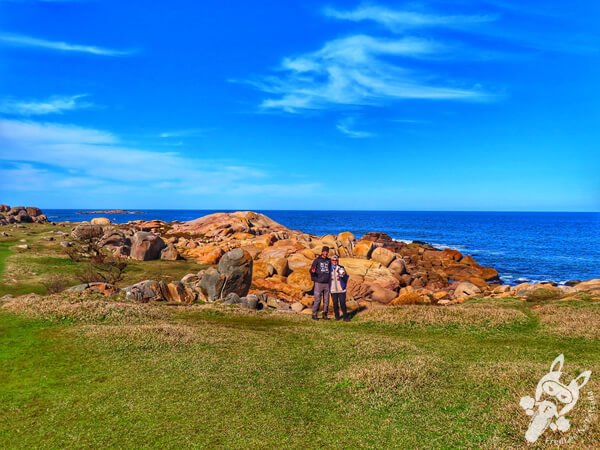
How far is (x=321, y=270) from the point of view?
22.9 m

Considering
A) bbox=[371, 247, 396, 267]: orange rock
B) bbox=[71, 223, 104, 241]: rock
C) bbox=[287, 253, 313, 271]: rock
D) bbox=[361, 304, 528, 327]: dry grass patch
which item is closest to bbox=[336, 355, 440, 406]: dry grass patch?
bbox=[361, 304, 528, 327]: dry grass patch

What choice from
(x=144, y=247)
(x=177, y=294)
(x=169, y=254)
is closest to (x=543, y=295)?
(x=177, y=294)

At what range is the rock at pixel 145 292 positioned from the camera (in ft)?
89.7

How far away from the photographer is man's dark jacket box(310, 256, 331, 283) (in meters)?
22.9

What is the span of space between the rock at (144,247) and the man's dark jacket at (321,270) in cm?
3394

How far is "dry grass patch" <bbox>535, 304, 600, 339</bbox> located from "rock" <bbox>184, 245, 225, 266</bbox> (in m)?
38.4

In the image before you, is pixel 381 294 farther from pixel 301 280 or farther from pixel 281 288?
pixel 281 288

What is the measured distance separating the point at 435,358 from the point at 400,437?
6072 millimetres

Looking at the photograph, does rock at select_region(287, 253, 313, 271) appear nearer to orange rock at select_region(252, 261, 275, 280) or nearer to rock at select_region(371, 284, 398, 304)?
orange rock at select_region(252, 261, 275, 280)

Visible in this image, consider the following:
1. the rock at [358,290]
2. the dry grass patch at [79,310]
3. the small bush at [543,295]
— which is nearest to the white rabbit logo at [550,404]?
the dry grass patch at [79,310]

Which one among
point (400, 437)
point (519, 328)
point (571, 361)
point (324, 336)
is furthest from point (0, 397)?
point (519, 328)

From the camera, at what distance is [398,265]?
173 ft

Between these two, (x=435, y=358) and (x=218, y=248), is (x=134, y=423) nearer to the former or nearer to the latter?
(x=435, y=358)

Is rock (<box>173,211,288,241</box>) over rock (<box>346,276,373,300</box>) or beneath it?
over
